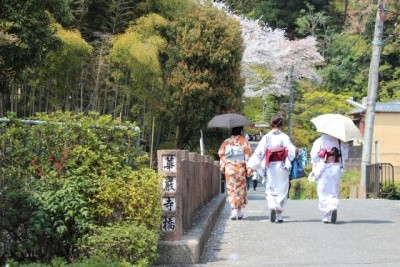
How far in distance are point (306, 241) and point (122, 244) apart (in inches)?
138

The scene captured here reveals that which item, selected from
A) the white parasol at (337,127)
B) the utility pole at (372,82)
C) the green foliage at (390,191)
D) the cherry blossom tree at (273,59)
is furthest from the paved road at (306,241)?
the cherry blossom tree at (273,59)

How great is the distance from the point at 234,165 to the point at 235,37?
16959 millimetres

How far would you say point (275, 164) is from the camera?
1241 centimetres

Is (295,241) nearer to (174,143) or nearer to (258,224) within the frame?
(258,224)

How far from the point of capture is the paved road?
8422mm

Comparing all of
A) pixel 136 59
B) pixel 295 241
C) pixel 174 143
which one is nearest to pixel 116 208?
pixel 295 241

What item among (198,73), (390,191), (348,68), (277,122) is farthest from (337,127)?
(348,68)

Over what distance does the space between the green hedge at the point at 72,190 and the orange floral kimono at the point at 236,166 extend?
4501 millimetres

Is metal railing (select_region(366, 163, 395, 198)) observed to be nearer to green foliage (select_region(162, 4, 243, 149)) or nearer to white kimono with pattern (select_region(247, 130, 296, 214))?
green foliage (select_region(162, 4, 243, 149))

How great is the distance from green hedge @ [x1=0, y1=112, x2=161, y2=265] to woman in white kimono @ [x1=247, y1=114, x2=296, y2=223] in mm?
4187

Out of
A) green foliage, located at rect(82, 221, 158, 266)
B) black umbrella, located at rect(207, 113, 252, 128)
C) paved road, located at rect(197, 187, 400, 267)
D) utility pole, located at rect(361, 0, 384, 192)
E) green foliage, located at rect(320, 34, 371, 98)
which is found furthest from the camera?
green foliage, located at rect(320, 34, 371, 98)

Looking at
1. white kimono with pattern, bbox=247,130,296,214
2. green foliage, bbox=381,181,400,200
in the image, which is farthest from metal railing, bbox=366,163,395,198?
white kimono with pattern, bbox=247,130,296,214

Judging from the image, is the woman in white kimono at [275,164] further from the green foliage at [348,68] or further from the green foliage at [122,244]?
the green foliage at [348,68]

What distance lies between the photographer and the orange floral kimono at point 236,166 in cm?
1287
